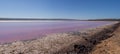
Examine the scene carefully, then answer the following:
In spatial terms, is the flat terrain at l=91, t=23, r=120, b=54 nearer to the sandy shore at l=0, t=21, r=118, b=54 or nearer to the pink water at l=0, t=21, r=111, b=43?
the sandy shore at l=0, t=21, r=118, b=54

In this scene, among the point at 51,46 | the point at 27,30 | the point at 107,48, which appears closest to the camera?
the point at 107,48

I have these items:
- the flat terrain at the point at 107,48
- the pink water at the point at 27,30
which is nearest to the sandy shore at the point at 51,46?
the flat terrain at the point at 107,48

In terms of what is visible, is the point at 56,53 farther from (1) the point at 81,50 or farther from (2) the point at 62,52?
(1) the point at 81,50

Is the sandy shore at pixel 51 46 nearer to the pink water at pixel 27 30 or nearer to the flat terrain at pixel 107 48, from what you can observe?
the flat terrain at pixel 107 48

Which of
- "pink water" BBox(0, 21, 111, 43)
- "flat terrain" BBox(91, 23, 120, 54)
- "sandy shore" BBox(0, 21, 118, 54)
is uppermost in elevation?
"flat terrain" BBox(91, 23, 120, 54)

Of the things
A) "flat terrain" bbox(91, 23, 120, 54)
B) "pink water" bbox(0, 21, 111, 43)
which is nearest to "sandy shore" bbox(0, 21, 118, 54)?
"flat terrain" bbox(91, 23, 120, 54)

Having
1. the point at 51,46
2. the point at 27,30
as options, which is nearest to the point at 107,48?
the point at 51,46

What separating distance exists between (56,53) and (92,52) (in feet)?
7.59

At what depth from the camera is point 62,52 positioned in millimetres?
11516

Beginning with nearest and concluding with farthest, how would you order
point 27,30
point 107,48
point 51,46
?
point 107,48 < point 51,46 < point 27,30

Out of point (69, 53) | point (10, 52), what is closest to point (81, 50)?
point (69, 53)

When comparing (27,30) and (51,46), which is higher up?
(51,46)

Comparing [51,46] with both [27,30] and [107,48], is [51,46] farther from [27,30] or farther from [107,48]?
[27,30]

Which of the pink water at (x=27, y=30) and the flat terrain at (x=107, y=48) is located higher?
the flat terrain at (x=107, y=48)
